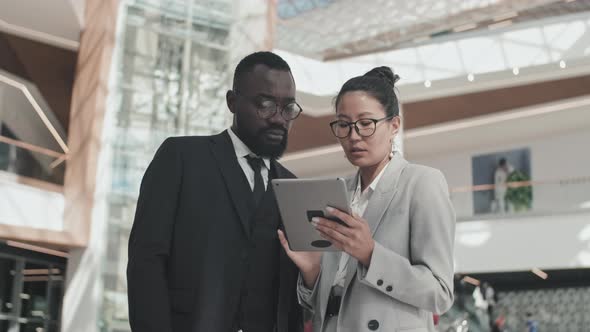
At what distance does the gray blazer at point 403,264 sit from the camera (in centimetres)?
305

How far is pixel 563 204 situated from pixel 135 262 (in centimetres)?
2426

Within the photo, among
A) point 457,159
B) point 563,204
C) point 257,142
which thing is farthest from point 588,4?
point 257,142

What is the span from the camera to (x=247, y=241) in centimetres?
352

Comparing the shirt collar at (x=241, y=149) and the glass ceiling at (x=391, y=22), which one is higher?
the glass ceiling at (x=391, y=22)

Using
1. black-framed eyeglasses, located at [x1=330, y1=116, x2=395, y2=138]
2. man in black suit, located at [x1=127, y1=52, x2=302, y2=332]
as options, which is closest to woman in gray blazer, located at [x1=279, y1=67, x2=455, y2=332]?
black-framed eyeglasses, located at [x1=330, y1=116, x2=395, y2=138]

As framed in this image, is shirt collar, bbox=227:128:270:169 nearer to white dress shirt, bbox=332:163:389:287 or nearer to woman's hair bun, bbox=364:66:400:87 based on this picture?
white dress shirt, bbox=332:163:389:287

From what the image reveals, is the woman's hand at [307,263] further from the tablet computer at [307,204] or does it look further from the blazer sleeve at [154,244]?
the blazer sleeve at [154,244]

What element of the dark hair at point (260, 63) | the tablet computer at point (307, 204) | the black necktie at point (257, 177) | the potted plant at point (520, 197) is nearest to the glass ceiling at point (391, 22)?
the potted plant at point (520, 197)

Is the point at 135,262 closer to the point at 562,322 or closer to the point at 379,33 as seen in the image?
the point at 562,322

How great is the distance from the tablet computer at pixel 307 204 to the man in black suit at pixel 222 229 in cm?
31

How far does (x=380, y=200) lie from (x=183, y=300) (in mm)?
953

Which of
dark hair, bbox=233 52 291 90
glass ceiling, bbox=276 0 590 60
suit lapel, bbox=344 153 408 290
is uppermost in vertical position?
glass ceiling, bbox=276 0 590 60

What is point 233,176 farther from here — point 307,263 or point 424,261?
point 424,261

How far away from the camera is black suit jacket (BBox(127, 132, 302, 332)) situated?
3.35 metres
